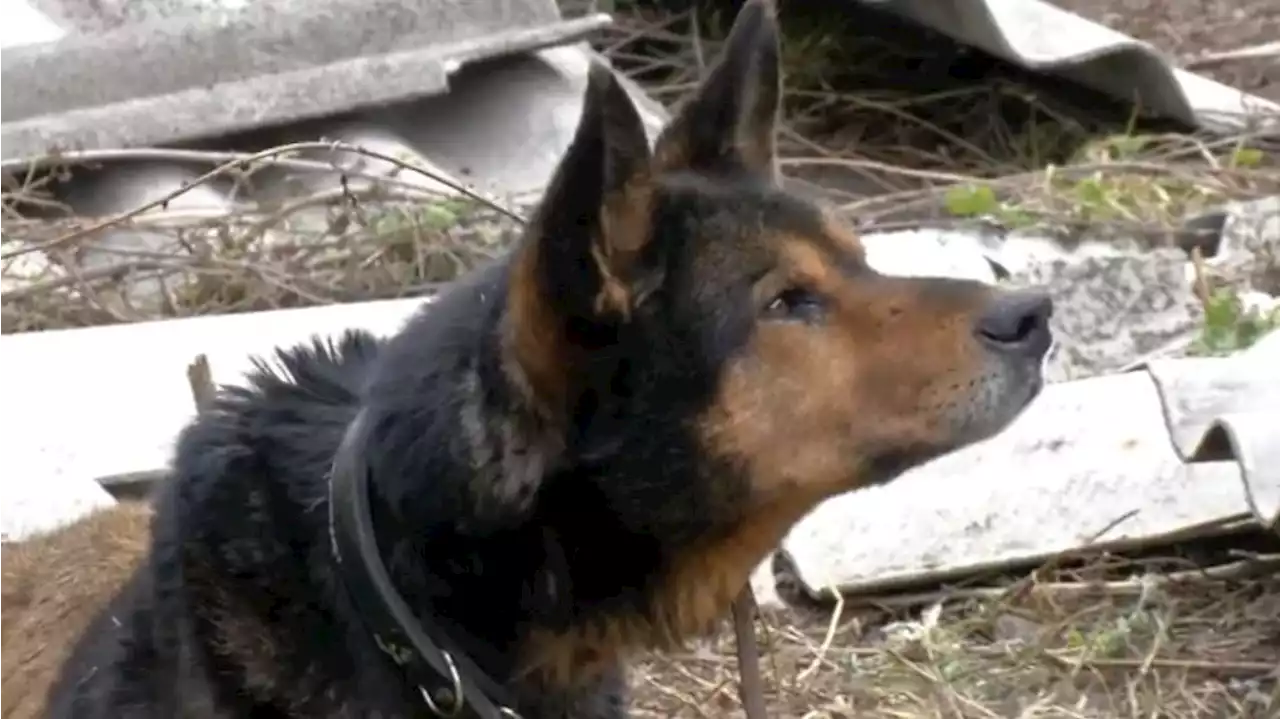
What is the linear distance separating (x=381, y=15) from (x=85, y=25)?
118 centimetres

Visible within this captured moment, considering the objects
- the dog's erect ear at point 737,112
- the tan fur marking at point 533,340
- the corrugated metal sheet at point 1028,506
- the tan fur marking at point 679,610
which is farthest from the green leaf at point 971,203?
the tan fur marking at point 533,340

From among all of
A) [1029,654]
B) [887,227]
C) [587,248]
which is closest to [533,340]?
[587,248]

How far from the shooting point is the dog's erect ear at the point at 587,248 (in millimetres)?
2514

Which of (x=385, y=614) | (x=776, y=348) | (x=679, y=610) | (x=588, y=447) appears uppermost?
(x=776, y=348)

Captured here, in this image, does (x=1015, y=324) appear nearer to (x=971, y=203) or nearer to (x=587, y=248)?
(x=587, y=248)

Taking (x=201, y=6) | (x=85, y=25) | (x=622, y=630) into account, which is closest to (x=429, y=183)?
(x=201, y=6)

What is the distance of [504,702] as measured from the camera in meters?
2.87

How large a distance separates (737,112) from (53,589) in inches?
68.2

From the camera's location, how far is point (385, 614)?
109 inches

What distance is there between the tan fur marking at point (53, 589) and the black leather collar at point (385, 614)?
99cm

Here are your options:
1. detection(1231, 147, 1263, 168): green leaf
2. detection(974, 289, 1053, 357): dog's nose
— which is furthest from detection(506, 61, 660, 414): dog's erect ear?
detection(1231, 147, 1263, 168): green leaf

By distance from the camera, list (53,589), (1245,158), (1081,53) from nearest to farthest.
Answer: (53,589), (1245,158), (1081,53)

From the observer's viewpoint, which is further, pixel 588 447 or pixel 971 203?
pixel 971 203

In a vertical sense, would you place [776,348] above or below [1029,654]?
above
